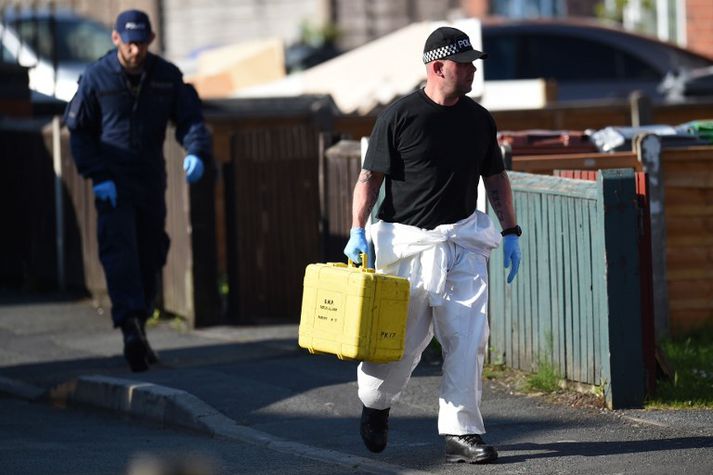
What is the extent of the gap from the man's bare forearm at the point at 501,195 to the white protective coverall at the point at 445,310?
0.27m

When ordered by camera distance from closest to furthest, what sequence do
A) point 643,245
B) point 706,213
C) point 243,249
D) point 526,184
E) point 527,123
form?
1. point 643,245
2. point 526,184
3. point 706,213
4. point 243,249
5. point 527,123

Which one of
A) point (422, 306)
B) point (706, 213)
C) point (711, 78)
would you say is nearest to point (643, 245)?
point (422, 306)

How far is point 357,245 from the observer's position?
7.07 m

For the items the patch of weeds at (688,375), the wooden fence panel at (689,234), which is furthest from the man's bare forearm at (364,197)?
the wooden fence panel at (689,234)

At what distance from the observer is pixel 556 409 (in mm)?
8055

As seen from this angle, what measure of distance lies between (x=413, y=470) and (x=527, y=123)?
687 cm

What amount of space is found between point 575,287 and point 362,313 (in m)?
1.86

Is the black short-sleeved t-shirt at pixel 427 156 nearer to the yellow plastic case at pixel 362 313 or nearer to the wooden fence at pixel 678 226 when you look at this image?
the yellow plastic case at pixel 362 313

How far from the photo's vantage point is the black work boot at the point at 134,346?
9641 millimetres

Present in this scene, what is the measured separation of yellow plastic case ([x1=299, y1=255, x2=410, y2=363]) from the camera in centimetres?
678

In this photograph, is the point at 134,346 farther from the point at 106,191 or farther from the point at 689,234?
the point at 689,234

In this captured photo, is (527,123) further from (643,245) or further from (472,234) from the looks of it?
(472,234)

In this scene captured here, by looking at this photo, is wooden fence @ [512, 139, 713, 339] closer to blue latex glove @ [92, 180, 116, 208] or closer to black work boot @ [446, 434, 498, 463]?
blue latex glove @ [92, 180, 116, 208]

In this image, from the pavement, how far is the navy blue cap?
206 centimetres
